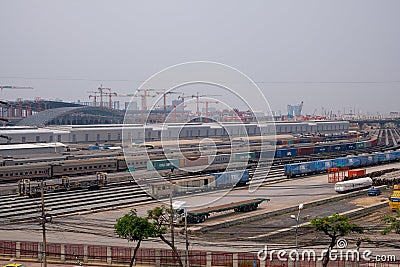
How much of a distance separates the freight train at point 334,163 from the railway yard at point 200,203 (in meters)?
0.19

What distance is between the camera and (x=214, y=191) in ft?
62.6

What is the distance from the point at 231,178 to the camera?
67.3 ft

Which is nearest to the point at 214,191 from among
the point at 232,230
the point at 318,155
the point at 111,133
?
the point at 232,230

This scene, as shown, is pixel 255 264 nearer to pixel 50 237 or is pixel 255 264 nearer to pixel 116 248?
pixel 116 248

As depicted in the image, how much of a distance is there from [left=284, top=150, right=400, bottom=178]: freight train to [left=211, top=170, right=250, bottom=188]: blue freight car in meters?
3.42

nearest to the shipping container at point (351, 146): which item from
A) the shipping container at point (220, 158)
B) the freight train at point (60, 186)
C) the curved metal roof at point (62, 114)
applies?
the shipping container at point (220, 158)

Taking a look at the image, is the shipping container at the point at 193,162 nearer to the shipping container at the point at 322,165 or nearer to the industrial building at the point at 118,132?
the industrial building at the point at 118,132

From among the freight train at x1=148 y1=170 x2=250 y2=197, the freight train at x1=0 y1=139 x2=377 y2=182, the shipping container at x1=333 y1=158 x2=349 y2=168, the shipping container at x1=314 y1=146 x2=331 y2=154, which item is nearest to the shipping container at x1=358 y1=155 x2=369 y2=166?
the shipping container at x1=333 y1=158 x2=349 y2=168

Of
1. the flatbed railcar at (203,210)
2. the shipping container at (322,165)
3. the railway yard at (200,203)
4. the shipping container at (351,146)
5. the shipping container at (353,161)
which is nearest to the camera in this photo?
the railway yard at (200,203)

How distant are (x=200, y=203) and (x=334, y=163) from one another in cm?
1317

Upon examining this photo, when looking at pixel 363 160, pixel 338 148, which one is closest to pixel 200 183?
pixel 363 160

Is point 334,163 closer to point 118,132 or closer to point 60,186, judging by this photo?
point 60,186

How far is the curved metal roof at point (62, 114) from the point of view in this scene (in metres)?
51.4

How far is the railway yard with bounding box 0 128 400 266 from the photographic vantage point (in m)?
12.2
